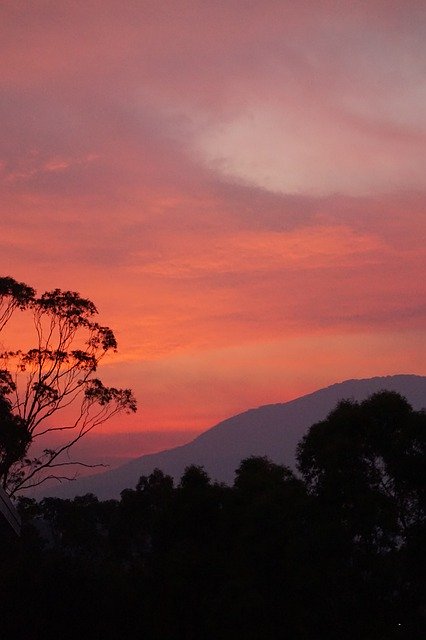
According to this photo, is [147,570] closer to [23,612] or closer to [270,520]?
[270,520]

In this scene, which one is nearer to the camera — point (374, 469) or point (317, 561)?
point (317, 561)

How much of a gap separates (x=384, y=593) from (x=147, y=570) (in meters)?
12.9

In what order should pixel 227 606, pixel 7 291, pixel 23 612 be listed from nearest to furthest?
pixel 23 612 < pixel 227 606 < pixel 7 291

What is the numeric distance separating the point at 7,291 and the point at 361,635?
2874 cm

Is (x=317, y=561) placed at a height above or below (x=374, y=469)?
below

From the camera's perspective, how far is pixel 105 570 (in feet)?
127

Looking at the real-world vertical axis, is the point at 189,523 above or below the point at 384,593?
above

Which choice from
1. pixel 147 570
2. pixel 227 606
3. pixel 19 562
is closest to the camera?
pixel 19 562

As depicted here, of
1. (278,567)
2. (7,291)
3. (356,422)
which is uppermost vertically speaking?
(7,291)

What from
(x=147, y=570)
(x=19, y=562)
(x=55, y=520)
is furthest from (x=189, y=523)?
(x=55, y=520)

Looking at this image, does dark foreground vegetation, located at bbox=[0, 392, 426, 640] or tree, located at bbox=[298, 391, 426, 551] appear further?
tree, located at bbox=[298, 391, 426, 551]

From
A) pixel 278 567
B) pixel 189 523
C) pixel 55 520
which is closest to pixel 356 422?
pixel 278 567

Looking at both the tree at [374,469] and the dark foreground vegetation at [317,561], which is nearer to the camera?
the dark foreground vegetation at [317,561]

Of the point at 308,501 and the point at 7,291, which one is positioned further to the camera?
the point at 7,291
